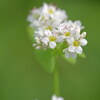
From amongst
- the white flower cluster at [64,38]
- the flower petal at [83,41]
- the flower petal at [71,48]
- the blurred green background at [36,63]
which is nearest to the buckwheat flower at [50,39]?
the white flower cluster at [64,38]

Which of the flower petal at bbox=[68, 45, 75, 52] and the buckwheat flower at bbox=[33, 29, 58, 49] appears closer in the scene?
the flower petal at bbox=[68, 45, 75, 52]

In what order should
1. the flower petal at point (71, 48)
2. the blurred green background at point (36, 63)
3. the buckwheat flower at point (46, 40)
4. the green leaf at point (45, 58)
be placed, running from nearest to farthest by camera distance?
1. the flower petal at point (71, 48)
2. the buckwheat flower at point (46, 40)
3. the green leaf at point (45, 58)
4. the blurred green background at point (36, 63)

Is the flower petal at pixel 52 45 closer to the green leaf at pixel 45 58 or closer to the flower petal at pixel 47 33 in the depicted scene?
the flower petal at pixel 47 33

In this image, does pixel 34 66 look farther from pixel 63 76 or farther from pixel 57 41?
pixel 57 41

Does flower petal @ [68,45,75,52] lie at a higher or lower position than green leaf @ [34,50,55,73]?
lower

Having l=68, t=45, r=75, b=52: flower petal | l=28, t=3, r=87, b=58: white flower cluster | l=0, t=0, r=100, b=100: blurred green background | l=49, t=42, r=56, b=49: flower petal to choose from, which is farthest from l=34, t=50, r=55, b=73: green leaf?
l=0, t=0, r=100, b=100: blurred green background

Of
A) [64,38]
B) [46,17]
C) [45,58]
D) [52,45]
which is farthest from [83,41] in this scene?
[46,17]

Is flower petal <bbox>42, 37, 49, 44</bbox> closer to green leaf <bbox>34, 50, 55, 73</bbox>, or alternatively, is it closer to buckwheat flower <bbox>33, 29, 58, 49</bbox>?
buckwheat flower <bbox>33, 29, 58, 49</bbox>

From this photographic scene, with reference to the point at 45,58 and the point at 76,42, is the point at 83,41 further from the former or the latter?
the point at 45,58

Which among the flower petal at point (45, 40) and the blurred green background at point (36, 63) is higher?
the blurred green background at point (36, 63)
